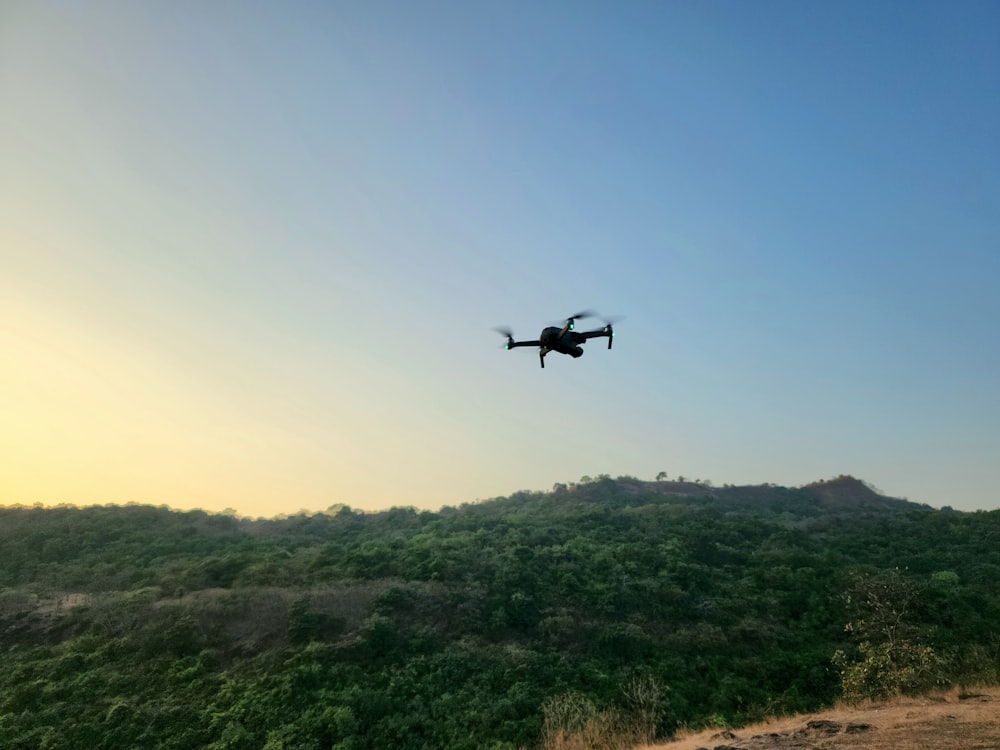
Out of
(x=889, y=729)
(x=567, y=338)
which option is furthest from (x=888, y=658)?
(x=567, y=338)

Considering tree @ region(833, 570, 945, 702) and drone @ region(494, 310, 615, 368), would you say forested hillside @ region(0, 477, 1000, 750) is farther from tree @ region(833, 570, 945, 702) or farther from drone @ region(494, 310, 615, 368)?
drone @ region(494, 310, 615, 368)

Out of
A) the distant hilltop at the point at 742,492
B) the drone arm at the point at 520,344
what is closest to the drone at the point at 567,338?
the drone arm at the point at 520,344

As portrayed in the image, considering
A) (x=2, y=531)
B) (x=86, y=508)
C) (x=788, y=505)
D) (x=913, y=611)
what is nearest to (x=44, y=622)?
(x=2, y=531)

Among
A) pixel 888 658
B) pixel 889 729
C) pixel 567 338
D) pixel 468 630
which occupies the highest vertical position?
pixel 567 338

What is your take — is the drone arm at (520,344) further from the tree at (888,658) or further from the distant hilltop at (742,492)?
the distant hilltop at (742,492)

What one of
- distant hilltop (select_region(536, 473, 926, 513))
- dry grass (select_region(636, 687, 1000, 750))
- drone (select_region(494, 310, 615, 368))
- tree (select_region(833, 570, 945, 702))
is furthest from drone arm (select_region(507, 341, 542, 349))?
distant hilltop (select_region(536, 473, 926, 513))

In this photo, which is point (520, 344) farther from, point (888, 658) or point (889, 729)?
point (888, 658)
